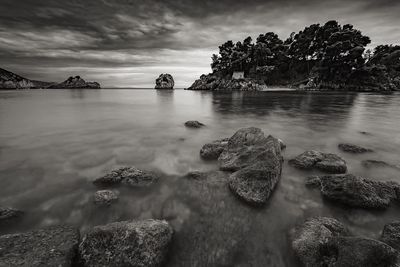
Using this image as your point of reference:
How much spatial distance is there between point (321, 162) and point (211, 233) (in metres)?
4.65

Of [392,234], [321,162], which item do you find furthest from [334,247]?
[321,162]

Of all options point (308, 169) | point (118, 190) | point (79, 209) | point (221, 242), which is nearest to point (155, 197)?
point (118, 190)

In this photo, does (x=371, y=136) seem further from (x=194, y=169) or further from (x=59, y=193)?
(x=59, y=193)

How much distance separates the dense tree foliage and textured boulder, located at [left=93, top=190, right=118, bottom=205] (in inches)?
3171

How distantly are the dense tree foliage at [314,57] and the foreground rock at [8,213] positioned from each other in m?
82.1

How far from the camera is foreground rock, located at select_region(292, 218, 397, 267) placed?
9.09 ft

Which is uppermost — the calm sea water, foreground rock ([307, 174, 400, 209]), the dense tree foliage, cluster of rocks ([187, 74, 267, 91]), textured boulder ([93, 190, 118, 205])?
the dense tree foliage

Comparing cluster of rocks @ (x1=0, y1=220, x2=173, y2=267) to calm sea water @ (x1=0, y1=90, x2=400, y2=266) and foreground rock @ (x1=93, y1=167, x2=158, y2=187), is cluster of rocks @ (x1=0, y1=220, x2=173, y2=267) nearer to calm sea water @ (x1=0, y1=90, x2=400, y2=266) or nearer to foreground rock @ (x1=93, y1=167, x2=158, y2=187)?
calm sea water @ (x1=0, y1=90, x2=400, y2=266)

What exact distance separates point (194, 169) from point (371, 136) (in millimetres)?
11294

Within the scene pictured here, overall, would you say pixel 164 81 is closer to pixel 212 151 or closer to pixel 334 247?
pixel 212 151

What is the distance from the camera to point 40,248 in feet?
10.5

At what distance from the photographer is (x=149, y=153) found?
8.33m

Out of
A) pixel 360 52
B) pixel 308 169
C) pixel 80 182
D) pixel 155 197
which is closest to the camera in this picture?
pixel 155 197

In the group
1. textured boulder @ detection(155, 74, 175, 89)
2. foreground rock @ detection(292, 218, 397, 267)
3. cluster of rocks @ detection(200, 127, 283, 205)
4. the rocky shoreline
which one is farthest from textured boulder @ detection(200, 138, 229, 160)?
textured boulder @ detection(155, 74, 175, 89)
